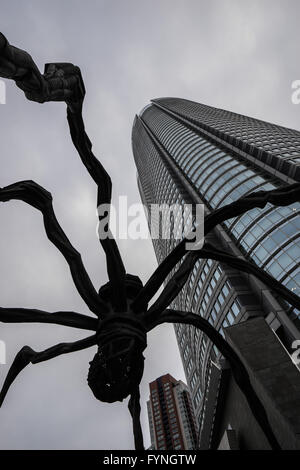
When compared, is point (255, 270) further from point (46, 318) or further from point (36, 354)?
point (36, 354)

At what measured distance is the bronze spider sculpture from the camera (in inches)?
122

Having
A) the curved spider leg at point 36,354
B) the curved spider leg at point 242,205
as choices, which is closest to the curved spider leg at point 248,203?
the curved spider leg at point 242,205

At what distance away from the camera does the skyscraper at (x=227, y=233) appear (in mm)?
25688

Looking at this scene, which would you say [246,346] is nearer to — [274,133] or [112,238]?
[112,238]

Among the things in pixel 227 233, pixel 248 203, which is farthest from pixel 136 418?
pixel 227 233

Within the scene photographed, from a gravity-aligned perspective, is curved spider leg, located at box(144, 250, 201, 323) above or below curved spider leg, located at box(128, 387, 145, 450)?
above

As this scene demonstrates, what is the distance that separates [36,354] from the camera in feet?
12.9

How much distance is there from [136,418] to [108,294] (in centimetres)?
148

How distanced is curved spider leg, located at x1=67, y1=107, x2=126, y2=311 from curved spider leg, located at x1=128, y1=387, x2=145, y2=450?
107 cm

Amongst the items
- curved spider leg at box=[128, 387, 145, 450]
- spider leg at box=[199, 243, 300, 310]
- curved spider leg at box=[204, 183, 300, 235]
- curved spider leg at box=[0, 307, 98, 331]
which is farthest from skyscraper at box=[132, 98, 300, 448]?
curved spider leg at box=[0, 307, 98, 331]

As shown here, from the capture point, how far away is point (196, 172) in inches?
2080

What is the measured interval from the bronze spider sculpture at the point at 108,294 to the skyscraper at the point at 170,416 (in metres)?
113

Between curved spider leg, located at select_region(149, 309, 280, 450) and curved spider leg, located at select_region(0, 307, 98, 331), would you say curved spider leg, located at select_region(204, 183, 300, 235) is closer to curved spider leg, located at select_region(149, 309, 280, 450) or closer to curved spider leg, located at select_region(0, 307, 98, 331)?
curved spider leg, located at select_region(149, 309, 280, 450)
